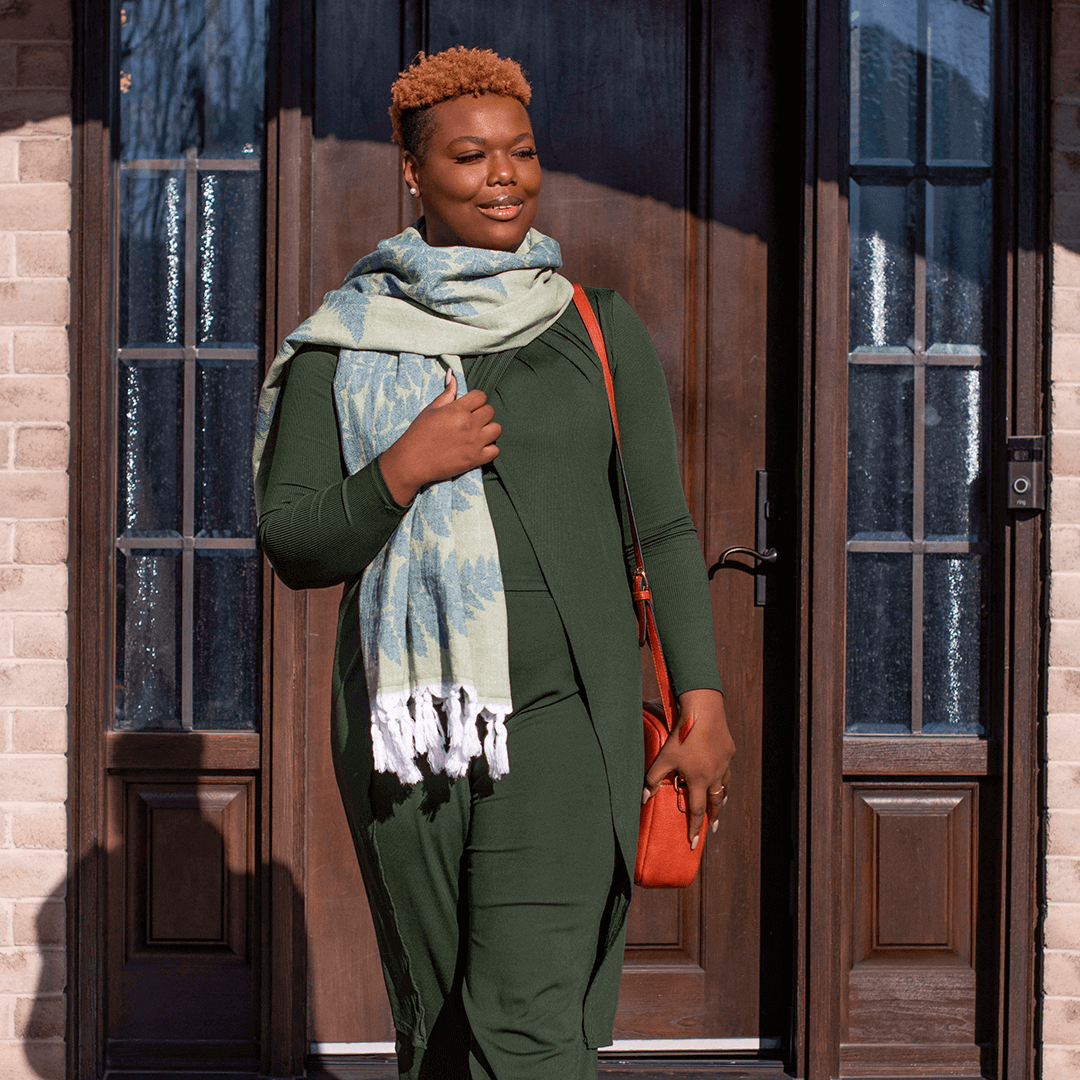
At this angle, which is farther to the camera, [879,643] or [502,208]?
[879,643]

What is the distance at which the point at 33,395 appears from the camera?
293 centimetres

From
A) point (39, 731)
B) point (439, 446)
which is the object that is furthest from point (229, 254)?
point (439, 446)

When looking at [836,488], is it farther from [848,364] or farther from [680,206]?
[680,206]

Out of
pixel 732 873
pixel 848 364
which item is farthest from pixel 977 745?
pixel 848 364

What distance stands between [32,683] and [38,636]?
0.39 feet

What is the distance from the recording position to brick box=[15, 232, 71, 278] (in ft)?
9.63

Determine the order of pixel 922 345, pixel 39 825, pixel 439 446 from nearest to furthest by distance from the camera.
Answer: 1. pixel 439 446
2. pixel 39 825
3. pixel 922 345

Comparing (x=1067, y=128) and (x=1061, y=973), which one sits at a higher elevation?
(x=1067, y=128)

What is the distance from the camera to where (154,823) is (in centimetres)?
302

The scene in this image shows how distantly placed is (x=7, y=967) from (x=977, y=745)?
8.34ft

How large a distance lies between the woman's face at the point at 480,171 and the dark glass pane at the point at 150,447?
5.43ft

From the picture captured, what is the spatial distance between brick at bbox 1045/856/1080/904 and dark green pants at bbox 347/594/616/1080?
1.82 metres

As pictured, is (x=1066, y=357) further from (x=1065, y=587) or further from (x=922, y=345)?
(x=1065, y=587)

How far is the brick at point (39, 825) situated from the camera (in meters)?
2.92
